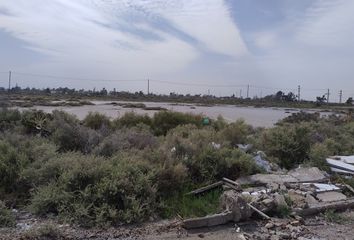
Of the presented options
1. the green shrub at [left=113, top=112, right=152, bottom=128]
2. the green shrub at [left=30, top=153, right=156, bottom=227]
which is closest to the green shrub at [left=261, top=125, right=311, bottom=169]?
the green shrub at [left=30, top=153, right=156, bottom=227]

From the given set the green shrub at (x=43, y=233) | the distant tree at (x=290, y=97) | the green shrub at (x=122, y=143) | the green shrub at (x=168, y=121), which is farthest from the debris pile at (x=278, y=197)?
the distant tree at (x=290, y=97)

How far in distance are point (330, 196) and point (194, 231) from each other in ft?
13.5

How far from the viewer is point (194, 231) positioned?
6793 millimetres

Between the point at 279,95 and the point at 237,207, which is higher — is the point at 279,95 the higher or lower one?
the higher one

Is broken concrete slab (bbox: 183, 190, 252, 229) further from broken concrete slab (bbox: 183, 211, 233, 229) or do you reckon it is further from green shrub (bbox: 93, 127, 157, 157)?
green shrub (bbox: 93, 127, 157, 157)

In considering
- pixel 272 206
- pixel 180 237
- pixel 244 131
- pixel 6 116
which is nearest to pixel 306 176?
pixel 272 206

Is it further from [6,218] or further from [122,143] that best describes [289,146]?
[6,218]

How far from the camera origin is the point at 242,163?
34.5 ft

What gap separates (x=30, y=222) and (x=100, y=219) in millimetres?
1173

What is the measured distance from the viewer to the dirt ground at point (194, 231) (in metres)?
6.20

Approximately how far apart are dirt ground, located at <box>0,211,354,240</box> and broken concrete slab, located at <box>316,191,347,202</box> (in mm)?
1365

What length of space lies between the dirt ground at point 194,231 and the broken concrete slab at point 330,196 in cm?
136

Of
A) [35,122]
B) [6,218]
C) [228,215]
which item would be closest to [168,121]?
[35,122]

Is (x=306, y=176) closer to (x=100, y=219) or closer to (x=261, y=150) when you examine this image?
(x=261, y=150)
